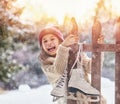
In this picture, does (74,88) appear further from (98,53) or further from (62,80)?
(98,53)

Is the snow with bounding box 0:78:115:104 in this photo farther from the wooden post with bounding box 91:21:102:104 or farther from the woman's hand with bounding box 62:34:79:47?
the woman's hand with bounding box 62:34:79:47

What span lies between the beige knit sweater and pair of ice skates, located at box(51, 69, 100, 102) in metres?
0.03

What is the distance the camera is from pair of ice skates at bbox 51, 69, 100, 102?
1.57 m

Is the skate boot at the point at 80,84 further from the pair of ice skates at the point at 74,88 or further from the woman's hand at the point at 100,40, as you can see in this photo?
the woman's hand at the point at 100,40

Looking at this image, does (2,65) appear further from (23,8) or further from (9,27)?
(23,8)

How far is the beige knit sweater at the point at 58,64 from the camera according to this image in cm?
159

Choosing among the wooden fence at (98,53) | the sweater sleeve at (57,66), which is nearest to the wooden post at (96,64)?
the wooden fence at (98,53)

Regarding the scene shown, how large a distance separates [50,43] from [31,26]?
12 centimetres

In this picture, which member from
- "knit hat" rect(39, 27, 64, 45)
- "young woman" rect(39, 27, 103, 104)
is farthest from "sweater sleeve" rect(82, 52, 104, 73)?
"knit hat" rect(39, 27, 64, 45)

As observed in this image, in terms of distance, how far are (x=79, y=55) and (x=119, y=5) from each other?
29 cm

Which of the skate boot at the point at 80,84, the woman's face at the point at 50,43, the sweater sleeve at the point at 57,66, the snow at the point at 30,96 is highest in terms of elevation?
the woman's face at the point at 50,43

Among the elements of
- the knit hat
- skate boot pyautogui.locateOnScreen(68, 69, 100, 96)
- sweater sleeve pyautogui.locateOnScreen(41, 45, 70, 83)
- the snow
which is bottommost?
the snow

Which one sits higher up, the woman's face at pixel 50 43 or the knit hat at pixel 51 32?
the knit hat at pixel 51 32

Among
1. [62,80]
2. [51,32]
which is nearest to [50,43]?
[51,32]
